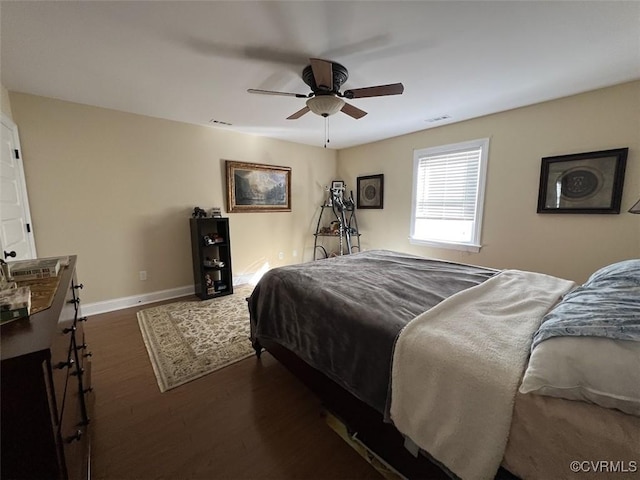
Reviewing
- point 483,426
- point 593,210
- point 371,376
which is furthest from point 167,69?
point 593,210

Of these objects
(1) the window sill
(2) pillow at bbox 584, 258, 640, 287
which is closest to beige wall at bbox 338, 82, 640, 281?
(1) the window sill

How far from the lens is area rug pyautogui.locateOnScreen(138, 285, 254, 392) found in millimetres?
1987

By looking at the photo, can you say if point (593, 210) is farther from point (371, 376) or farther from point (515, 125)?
point (371, 376)

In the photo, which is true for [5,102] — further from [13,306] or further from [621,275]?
[621,275]

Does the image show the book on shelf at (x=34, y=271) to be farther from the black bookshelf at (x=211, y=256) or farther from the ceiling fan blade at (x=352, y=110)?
the ceiling fan blade at (x=352, y=110)

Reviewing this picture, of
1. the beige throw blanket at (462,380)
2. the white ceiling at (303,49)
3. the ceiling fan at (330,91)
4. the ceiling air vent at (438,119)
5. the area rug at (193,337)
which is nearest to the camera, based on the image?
the beige throw blanket at (462,380)

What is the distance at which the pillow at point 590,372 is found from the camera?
2.30ft

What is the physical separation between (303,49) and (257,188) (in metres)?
2.52

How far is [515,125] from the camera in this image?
2.93 m

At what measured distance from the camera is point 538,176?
2812 millimetres

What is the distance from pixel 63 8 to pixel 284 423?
273 centimetres

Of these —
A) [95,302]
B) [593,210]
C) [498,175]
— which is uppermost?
[498,175]

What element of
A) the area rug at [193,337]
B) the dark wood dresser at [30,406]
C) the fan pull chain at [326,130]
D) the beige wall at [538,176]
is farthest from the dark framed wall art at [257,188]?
the dark wood dresser at [30,406]

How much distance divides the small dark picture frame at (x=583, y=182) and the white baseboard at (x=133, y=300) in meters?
4.62
